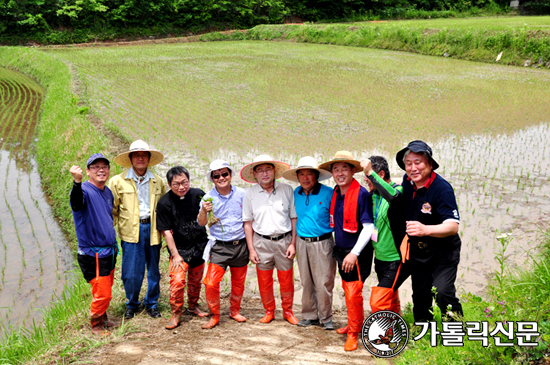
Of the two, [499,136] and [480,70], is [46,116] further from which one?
[480,70]

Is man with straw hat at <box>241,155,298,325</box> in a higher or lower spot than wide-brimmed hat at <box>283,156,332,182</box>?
lower

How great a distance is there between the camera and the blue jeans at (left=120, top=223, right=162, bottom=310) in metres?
3.89

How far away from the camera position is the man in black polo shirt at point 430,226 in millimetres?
2889

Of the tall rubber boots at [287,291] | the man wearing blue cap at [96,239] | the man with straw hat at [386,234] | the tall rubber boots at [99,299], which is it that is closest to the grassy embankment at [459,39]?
the man with straw hat at [386,234]

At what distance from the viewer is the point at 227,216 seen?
12.6 ft

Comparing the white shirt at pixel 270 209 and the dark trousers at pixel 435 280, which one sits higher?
the white shirt at pixel 270 209

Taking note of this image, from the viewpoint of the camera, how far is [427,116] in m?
10.7

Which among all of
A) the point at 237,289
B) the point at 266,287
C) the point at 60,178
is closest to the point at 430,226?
the point at 266,287

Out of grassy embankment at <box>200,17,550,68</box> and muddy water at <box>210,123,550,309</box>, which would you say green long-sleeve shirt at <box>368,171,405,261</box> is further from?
grassy embankment at <box>200,17,550,68</box>

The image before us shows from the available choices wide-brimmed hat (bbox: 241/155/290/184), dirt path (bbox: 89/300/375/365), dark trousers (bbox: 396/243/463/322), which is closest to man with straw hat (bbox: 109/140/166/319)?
dirt path (bbox: 89/300/375/365)

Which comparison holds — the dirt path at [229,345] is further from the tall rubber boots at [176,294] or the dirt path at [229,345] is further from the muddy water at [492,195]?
the muddy water at [492,195]

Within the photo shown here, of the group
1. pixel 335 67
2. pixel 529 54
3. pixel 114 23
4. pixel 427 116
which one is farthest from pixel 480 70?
pixel 114 23

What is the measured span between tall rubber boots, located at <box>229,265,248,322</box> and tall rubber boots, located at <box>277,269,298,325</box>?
1.09 ft

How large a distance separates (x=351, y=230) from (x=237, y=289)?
4.02 feet
